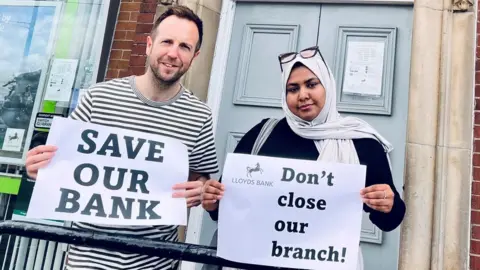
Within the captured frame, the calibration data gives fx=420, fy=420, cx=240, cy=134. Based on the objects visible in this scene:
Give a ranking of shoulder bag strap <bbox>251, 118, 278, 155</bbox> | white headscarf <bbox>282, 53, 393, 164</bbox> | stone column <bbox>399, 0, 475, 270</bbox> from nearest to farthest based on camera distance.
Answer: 1. white headscarf <bbox>282, 53, 393, 164</bbox>
2. shoulder bag strap <bbox>251, 118, 278, 155</bbox>
3. stone column <bbox>399, 0, 475, 270</bbox>

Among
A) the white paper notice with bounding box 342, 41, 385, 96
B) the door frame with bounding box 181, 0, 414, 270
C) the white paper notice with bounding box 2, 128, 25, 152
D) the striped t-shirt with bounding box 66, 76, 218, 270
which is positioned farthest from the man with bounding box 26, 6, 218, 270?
the white paper notice with bounding box 2, 128, 25, 152

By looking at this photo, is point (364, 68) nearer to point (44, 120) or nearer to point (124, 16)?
point (124, 16)

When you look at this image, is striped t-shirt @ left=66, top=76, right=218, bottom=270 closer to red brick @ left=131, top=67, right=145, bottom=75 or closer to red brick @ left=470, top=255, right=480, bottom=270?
red brick @ left=131, top=67, right=145, bottom=75

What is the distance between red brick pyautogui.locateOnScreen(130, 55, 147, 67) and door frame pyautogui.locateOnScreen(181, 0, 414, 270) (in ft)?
2.14

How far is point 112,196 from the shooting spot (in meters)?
1.79

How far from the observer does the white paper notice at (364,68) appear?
3.52 metres

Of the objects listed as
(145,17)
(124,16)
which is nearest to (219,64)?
(145,17)

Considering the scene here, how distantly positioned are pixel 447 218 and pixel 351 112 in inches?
43.1

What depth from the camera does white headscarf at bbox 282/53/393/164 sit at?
78.9 inches

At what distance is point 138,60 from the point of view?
3.91m

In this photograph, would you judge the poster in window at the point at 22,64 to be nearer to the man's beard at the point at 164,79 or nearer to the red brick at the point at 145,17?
the red brick at the point at 145,17

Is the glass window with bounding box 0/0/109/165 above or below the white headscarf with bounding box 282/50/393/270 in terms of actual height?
above

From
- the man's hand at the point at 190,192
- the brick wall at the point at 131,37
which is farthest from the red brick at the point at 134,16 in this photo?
the man's hand at the point at 190,192

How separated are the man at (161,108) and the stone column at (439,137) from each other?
1742mm
